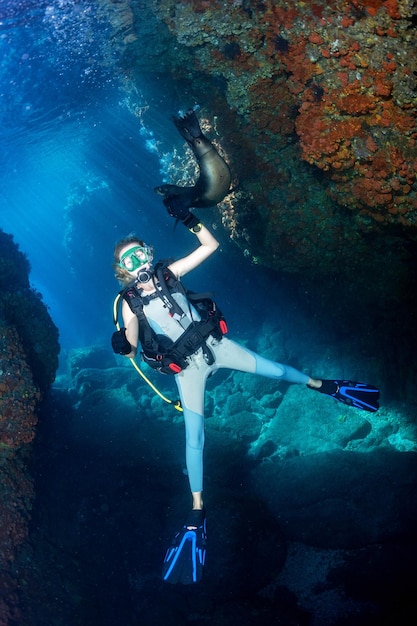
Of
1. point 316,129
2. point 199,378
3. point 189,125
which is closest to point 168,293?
point 199,378

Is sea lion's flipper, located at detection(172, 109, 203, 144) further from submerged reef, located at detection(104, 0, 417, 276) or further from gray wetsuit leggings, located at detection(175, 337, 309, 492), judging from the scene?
gray wetsuit leggings, located at detection(175, 337, 309, 492)

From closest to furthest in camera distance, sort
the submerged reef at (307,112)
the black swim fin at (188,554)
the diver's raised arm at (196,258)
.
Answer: the submerged reef at (307,112) → the black swim fin at (188,554) → the diver's raised arm at (196,258)

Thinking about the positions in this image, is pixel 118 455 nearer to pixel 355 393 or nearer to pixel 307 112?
pixel 355 393

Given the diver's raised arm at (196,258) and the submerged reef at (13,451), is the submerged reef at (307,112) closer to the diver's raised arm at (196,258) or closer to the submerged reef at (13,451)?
the diver's raised arm at (196,258)

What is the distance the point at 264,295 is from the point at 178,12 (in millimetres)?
7903

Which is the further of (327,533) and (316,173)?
(316,173)

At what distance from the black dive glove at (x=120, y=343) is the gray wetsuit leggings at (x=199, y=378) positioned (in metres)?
0.95

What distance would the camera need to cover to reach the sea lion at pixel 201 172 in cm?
497

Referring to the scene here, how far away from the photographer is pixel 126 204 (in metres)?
22.4

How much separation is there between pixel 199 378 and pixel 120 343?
1.33m

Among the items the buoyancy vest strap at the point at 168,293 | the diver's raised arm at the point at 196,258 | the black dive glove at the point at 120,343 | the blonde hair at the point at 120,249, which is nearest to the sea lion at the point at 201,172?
the diver's raised arm at the point at 196,258

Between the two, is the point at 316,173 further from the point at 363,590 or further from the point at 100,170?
the point at 100,170

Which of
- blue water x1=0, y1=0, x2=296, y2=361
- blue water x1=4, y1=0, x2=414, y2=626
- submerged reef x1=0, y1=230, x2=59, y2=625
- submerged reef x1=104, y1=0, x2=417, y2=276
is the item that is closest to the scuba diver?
blue water x1=4, y1=0, x2=414, y2=626

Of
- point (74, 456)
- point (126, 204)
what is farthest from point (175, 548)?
point (126, 204)
